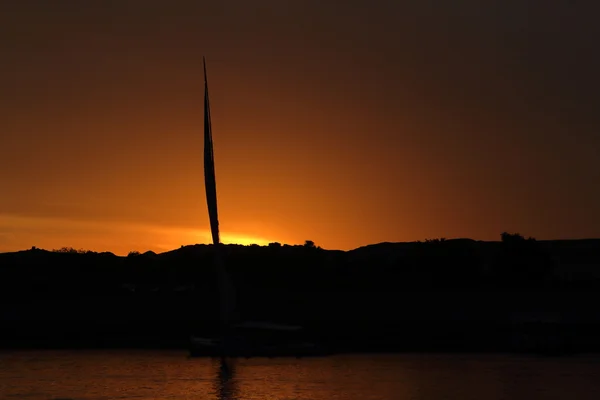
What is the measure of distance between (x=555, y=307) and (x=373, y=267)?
147ft

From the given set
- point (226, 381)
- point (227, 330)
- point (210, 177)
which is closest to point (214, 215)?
point (210, 177)

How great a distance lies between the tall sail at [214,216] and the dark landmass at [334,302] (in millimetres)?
16822

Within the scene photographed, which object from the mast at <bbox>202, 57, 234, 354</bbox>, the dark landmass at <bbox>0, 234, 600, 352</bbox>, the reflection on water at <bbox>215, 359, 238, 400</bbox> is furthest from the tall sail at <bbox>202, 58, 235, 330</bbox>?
the dark landmass at <bbox>0, 234, 600, 352</bbox>

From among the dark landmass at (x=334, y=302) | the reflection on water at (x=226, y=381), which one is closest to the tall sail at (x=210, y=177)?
the reflection on water at (x=226, y=381)

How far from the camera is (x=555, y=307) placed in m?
125

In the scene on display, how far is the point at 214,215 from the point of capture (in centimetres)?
9188

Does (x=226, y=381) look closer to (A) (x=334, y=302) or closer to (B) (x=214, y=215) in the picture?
(B) (x=214, y=215)

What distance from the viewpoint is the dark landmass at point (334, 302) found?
118 meters

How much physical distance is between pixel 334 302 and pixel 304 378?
5658 cm

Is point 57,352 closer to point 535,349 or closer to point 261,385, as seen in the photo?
A: point 261,385

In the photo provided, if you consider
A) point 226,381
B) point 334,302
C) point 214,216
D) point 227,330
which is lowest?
point 226,381

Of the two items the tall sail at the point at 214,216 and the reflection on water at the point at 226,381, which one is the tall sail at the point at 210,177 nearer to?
the tall sail at the point at 214,216

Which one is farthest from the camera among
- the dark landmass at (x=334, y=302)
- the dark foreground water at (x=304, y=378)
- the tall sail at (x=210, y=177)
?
the dark landmass at (x=334, y=302)

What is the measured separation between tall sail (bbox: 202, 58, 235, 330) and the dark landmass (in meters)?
16.8
